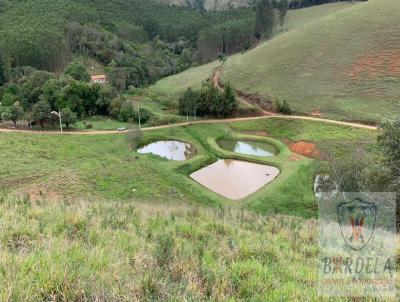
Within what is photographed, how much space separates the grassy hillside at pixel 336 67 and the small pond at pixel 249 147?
14.5m

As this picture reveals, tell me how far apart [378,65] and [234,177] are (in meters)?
44.7

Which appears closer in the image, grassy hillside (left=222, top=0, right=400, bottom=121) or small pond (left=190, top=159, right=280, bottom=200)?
small pond (left=190, top=159, right=280, bottom=200)

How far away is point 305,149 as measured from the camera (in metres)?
48.0

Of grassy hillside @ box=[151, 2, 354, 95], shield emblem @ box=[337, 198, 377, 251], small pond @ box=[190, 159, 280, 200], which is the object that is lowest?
small pond @ box=[190, 159, 280, 200]

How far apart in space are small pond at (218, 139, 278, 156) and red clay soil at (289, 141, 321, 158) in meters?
2.50

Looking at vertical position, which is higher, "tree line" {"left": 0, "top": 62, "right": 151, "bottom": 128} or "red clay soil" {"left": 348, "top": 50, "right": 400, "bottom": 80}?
"red clay soil" {"left": 348, "top": 50, "right": 400, "bottom": 80}

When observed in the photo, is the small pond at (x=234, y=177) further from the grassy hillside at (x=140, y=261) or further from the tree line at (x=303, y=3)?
the tree line at (x=303, y=3)

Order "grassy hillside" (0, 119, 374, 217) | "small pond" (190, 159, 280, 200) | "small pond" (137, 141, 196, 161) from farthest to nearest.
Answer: "small pond" (137, 141, 196, 161) → "small pond" (190, 159, 280, 200) → "grassy hillside" (0, 119, 374, 217)

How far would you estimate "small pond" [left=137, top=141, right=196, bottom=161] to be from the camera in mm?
46150

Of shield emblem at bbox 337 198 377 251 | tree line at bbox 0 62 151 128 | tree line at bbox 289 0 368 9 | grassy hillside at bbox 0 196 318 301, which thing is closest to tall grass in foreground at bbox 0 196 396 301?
grassy hillside at bbox 0 196 318 301

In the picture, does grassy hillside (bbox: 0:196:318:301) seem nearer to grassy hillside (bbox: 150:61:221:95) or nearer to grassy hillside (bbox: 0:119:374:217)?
grassy hillside (bbox: 0:119:374:217)

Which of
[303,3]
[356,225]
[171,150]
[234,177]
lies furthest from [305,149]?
[303,3]

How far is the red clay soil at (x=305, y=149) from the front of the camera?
46.2m

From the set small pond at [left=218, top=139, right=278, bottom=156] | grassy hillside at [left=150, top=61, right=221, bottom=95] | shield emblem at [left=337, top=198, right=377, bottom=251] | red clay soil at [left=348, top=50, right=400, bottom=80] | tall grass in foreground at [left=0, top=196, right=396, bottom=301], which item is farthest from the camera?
grassy hillside at [left=150, top=61, right=221, bottom=95]
